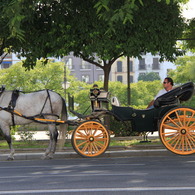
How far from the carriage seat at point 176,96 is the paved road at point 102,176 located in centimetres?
130

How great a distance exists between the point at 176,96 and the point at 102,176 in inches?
128

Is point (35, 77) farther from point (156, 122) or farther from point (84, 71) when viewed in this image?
point (156, 122)

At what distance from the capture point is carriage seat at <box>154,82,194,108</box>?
1070cm

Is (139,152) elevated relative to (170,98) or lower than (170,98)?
lower

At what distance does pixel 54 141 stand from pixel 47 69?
43216mm

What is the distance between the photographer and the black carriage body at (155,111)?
1075 cm

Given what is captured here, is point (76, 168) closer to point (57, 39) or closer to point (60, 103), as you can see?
point (60, 103)

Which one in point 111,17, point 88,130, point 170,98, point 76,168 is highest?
point 111,17

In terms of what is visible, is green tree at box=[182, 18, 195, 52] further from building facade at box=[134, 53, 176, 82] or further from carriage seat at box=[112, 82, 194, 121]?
building facade at box=[134, 53, 176, 82]

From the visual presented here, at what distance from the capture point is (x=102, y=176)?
27.5ft

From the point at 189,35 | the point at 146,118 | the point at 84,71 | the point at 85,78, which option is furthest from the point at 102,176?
the point at 84,71

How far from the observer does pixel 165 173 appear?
8500mm

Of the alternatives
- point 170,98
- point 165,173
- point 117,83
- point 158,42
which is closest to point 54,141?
point 170,98

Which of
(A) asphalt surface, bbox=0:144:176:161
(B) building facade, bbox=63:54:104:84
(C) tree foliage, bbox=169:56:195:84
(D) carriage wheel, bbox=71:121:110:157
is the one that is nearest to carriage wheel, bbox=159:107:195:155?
(D) carriage wheel, bbox=71:121:110:157
